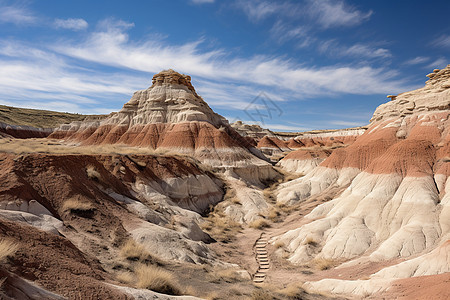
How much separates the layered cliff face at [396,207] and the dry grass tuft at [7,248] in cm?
1200

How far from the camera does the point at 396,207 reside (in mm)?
17484

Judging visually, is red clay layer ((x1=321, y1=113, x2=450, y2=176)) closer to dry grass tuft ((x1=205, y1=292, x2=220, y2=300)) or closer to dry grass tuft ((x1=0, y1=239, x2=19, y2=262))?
dry grass tuft ((x1=205, y1=292, x2=220, y2=300))

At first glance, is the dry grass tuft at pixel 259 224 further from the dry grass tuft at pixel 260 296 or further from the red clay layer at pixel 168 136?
the red clay layer at pixel 168 136

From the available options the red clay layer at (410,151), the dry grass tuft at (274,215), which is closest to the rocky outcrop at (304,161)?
the red clay layer at (410,151)

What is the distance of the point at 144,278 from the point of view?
783 centimetres

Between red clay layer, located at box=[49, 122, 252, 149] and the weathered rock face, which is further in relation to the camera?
red clay layer, located at box=[49, 122, 252, 149]

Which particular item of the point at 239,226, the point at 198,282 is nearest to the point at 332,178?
the point at 239,226

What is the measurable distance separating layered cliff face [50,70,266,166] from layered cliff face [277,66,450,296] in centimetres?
1806

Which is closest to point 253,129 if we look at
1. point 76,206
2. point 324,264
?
point 324,264

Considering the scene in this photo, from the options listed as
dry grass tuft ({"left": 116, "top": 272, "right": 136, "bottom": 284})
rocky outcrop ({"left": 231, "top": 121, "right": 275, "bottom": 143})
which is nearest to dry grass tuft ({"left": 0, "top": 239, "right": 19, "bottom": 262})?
dry grass tuft ({"left": 116, "top": 272, "right": 136, "bottom": 284})

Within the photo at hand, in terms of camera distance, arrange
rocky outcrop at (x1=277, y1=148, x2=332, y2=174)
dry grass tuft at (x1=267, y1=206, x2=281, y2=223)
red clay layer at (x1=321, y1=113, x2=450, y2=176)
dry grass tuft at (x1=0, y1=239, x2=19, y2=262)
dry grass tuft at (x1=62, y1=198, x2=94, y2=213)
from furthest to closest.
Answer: rocky outcrop at (x1=277, y1=148, x2=332, y2=174) → dry grass tuft at (x1=267, y1=206, x2=281, y2=223) → red clay layer at (x1=321, y1=113, x2=450, y2=176) → dry grass tuft at (x1=62, y1=198, x2=94, y2=213) → dry grass tuft at (x1=0, y1=239, x2=19, y2=262)

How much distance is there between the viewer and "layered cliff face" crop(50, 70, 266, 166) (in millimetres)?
41969

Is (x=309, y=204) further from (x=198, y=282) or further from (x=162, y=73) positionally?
(x=162, y=73)

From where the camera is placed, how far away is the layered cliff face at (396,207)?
42.3 ft
